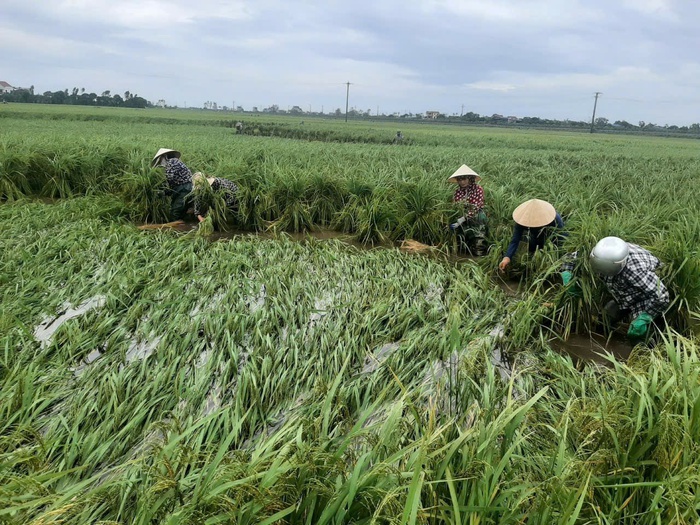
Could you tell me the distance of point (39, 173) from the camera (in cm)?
808

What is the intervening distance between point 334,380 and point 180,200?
5321mm

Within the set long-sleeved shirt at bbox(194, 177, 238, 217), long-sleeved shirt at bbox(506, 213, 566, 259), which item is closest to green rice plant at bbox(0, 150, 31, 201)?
long-sleeved shirt at bbox(194, 177, 238, 217)

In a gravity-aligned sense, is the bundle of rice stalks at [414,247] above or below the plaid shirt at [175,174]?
below

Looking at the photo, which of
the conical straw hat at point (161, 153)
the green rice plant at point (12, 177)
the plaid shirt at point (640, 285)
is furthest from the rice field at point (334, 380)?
the green rice plant at point (12, 177)

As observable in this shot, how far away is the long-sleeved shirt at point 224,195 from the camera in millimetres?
6773

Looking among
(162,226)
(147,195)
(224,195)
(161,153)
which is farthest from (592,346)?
(147,195)

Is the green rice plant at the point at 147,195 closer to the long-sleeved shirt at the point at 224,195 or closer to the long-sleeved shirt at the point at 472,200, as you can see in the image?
the long-sleeved shirt at the point at 224,195

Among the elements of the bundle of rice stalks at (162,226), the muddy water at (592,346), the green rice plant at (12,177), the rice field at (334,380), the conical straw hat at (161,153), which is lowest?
the muddy water at (592,346)

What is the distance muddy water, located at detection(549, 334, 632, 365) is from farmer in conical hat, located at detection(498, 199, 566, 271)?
3.88 ft

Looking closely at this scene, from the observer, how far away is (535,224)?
14.8 ft

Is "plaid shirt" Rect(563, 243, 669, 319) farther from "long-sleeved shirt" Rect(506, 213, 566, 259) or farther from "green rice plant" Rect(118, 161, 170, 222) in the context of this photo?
"green rice plant" Rect(118, 161, 170, 222)

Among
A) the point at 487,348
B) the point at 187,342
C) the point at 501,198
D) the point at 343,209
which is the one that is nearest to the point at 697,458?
the point at 487,348

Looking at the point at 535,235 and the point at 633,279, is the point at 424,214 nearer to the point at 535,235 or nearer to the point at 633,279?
the point at 535,235

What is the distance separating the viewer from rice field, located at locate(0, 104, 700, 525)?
5.42 ft
